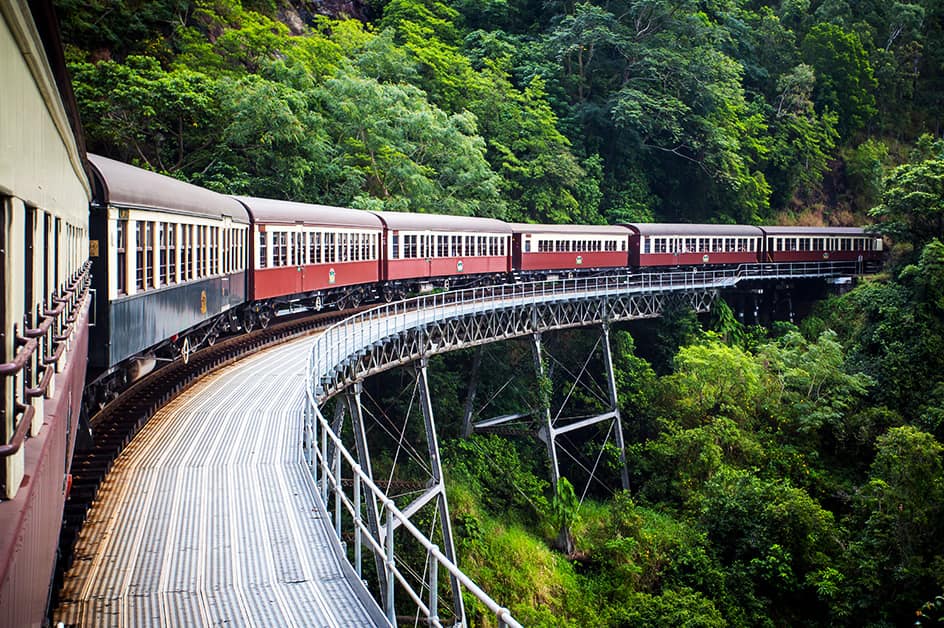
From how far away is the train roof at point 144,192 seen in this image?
875 cm

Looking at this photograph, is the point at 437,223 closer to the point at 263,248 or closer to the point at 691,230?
the point at 263,248

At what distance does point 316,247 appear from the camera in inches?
810

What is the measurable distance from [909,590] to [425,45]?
107 feet

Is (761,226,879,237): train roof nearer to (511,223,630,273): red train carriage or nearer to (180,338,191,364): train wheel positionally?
(511,223,630,273): red train carriage

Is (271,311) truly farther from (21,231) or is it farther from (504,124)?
(504,124)

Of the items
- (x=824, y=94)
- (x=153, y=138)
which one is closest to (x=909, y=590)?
(x=153, y=138)

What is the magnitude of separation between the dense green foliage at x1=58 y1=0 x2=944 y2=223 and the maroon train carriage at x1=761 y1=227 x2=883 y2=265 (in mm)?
5520

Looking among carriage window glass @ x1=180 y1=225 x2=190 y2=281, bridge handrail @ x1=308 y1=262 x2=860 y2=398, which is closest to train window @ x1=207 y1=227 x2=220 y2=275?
carriage window glass @ x1=180 y1=225 x2=190 y2=281

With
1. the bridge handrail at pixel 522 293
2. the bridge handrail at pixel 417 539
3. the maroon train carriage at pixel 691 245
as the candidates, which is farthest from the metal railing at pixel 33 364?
the maroon train carriage at pixel 691 245

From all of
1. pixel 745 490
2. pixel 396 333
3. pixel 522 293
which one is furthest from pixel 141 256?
pixel 745 490

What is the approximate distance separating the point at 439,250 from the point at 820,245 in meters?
21.5

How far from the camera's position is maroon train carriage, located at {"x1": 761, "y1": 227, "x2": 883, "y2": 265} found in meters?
37.9

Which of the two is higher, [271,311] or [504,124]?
[504,124]

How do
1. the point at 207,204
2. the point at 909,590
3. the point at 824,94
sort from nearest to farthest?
1. the point at 207,204
2. the point at 909,590
3. the point at 824,94
